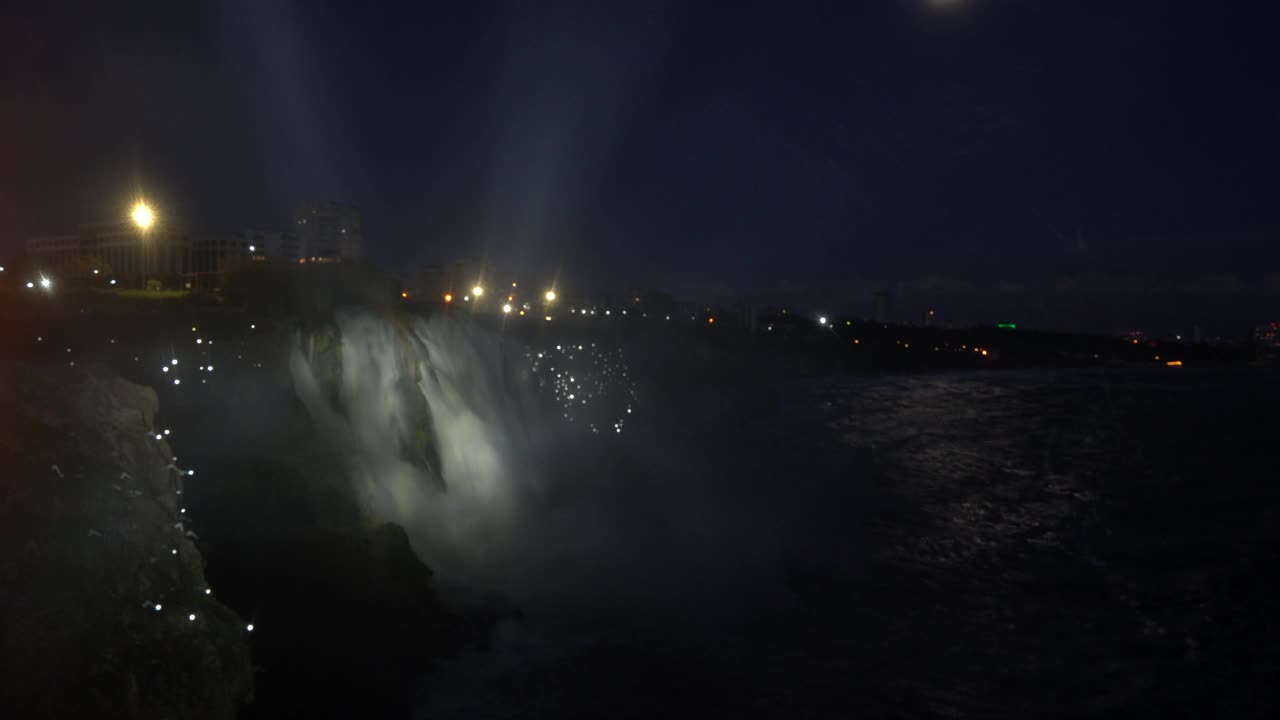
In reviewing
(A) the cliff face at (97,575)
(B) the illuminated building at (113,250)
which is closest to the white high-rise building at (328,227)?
(B) the illuminated building at (113,250)

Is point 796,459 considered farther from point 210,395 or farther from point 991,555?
point 210,395

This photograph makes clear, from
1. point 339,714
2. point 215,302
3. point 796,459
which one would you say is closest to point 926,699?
point 339,714

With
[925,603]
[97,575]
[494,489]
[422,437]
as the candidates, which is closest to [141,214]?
[422,437]

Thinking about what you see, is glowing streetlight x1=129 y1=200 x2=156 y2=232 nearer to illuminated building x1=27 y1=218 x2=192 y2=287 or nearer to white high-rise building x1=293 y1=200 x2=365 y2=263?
illuminated building x1=27 y1=218 x2=192 y2=287

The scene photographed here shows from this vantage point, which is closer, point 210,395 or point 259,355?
point 210,395

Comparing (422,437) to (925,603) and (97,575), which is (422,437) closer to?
(925,603)

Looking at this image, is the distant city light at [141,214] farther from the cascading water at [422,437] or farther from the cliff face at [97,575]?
the cliff face at [97,575]
